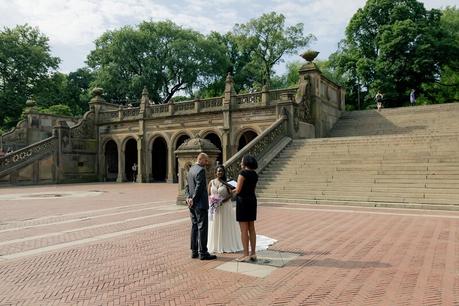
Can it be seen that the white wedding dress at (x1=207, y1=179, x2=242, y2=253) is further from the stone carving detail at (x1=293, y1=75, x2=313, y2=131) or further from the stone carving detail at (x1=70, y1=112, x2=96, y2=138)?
the stone carving detail at (x1=70, y1=112, x2=96, y2=138)

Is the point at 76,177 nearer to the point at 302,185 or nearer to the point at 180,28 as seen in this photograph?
the point at 302,185

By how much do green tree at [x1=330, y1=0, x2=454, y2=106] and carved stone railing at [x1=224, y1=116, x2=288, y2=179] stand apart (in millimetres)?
22914

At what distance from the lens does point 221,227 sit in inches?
273

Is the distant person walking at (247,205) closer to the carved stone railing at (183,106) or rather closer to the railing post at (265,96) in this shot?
the railing post at (265,96)

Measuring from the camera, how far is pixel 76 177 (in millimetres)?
32312

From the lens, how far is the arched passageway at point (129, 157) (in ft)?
117

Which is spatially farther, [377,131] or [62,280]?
[377,131]

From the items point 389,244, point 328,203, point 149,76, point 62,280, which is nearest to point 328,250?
point 389,244

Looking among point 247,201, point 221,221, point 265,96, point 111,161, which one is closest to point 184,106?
point 265,96

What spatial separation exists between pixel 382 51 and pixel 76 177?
108 ft

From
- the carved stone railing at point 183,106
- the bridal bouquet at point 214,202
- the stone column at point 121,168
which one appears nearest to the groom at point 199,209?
the bridal bouquet at point 214,202

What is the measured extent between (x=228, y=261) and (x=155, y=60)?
5006cm

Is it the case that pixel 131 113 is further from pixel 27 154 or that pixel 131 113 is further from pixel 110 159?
pixel 27 154

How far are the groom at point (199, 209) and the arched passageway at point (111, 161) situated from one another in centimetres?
2984
